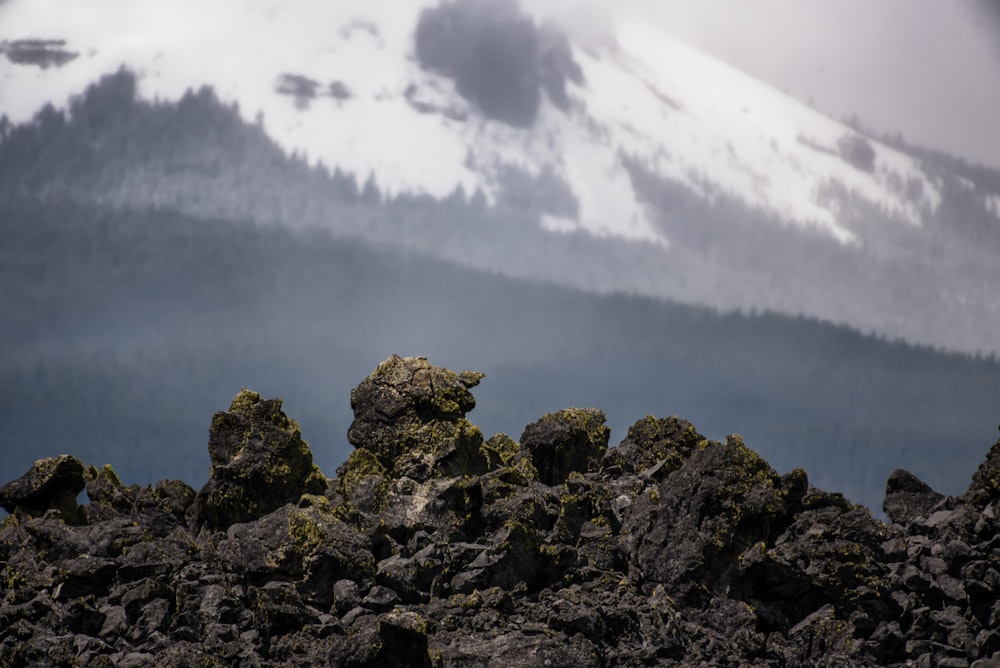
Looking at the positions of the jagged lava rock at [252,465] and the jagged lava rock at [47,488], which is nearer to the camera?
the jagged lava rock at [252,465]

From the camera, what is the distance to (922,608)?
166 feet

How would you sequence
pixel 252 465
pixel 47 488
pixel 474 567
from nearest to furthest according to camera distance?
pixel 474 567 < pixel 252 465 < pixel 47 488

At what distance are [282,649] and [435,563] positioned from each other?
736cm

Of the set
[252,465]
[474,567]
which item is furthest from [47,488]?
[474,567]

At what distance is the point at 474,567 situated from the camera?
50.1m

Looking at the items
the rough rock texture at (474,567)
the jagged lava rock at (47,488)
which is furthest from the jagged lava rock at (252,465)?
the jagged lava rock at (47,488)

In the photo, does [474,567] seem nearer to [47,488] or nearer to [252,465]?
[252,465]

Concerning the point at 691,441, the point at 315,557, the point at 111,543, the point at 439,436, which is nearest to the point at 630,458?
the point at 691,441

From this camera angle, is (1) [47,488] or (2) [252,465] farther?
(1) [47,488]

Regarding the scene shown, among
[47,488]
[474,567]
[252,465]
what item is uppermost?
[252,465]

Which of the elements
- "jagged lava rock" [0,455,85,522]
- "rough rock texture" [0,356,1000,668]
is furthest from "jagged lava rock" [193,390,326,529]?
"jagged lava rock" [0,455,85,522]

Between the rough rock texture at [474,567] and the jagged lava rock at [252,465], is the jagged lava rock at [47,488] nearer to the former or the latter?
the rough rock texture at [474,567]

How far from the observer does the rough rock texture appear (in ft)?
155

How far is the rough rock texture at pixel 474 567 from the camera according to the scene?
155ft
